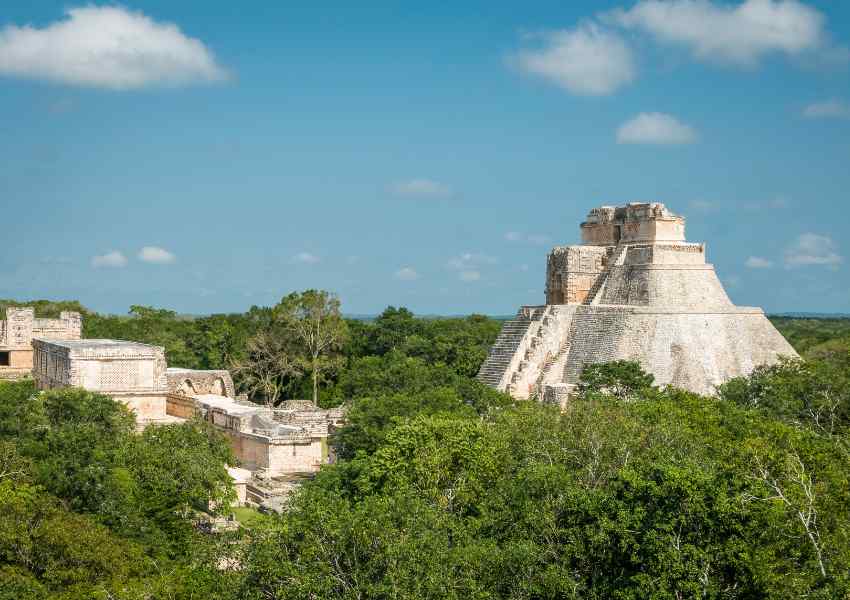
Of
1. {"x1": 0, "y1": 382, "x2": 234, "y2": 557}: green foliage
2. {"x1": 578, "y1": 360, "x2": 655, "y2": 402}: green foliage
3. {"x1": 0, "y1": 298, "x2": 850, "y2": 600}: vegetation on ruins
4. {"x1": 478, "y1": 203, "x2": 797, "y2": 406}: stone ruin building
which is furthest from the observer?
{"x1": 478, "y1": 203, "x2": 797, "y2": 406}: stone ruin building

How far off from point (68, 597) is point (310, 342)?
3152 cm

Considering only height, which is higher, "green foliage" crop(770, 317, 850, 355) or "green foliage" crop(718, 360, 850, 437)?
"green foliage" crop(770, 317, 850, 355)

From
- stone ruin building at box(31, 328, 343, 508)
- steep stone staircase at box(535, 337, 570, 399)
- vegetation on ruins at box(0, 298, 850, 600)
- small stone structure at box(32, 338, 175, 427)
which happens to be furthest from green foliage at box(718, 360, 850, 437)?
small stone structure at box(32, 338, 175, 427)

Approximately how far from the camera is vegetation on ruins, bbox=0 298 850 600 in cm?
1497

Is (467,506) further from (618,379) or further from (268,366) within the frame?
(268,366)

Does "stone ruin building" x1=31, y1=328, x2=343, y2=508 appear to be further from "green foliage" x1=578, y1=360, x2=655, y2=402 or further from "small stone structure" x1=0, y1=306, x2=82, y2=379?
"green foliage" x1=578, y1=360, x2=655, y2=402

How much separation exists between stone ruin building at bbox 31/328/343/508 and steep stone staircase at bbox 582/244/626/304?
342 inches

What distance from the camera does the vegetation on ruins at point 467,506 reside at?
1497 cm

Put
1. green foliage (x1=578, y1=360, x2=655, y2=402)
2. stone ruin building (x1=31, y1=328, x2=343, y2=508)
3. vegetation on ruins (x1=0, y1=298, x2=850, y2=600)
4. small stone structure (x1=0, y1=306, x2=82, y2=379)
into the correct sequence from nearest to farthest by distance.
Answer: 1. vegetation on ruins (x1=0, y1=298, x2=850, y2=600)
2. stone ruin building (x1=31, y1=328, x2=343, y2=508)
3. green foliage (x1=578, y1=360, x2=655, y2=402)
4. small stone structure (x1=0, y1=306, x2=82, y2=379)

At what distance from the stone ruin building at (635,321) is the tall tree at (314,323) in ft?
40.6

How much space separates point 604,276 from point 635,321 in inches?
146

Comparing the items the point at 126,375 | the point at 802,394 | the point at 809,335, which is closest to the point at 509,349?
the point at 802,394

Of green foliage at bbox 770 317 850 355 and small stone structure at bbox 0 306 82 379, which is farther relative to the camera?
green foliage at bbox 770 317 850 355

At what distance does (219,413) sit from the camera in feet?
105
